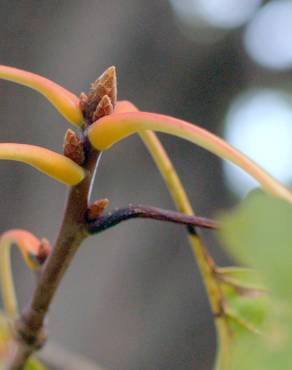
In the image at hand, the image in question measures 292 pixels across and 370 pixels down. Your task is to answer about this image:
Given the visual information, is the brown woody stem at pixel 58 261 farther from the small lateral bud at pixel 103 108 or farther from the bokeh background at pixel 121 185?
the bokeh background at pixel 121 185

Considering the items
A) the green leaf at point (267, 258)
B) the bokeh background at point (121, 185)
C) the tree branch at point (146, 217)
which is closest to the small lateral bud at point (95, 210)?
the tree branch at point (146, 217)

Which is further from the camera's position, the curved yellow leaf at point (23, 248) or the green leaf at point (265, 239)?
the curved yellow leaf at point (23, 248)

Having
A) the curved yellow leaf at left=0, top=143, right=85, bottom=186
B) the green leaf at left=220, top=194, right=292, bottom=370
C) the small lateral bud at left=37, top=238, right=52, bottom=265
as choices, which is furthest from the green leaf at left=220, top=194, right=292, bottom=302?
the small lateral bud at left=37, top=238, right=52, bottom=265

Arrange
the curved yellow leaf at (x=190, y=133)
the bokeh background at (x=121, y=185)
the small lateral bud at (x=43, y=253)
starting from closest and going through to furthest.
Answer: the curved yellow leaf at (x=190, y=133) → the small lateral bud at (x=43, y=253) → the bokeh background at (x=121, y=185)

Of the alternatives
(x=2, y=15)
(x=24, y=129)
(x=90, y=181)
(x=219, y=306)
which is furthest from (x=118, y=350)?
(x=90, y=181)

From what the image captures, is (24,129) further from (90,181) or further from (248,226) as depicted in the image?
(248,226)

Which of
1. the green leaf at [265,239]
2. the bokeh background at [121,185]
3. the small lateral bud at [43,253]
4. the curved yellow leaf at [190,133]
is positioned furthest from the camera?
the bokeh background at [121,185]

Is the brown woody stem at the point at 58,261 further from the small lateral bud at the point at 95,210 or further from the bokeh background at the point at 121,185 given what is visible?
the bokeh background at the point at 121,185

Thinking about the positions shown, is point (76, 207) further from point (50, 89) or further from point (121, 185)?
point (121, 185)

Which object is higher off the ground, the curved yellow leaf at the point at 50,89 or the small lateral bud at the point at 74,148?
the curved yellow leaf at the point at 50,89
